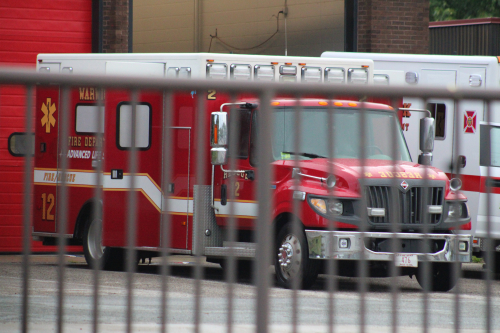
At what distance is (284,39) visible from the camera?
21.6 meters

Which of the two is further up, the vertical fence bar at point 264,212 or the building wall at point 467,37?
the building wall at point 467,37

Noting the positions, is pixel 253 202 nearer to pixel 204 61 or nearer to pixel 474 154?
pixel 474 154

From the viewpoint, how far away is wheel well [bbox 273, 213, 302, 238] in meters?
3.99

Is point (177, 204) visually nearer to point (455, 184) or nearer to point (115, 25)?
point (455, 184)

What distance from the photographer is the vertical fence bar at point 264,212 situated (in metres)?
3.77

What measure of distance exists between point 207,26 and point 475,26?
→ 881 centimetres

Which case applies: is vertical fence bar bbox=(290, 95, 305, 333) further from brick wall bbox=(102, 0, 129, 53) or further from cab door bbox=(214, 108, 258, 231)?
brick wall bbox=(102, 0, 129, 53)

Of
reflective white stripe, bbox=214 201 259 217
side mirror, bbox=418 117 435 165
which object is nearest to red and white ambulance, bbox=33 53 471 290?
reflective white stripe, bbox=214 201 259 217

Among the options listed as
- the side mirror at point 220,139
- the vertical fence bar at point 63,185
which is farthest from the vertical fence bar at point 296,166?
the vertical fence bar at point 63,185

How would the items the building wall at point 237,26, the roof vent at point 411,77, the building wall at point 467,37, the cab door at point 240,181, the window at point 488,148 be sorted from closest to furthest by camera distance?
the cab door at point 240,181, the window at point 488,148, the roof vent at point 411,77, the building wall at point 237,26, the building wall at point 467,37

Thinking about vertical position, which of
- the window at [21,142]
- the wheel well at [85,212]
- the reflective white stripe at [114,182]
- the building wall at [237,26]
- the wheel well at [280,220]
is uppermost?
the building wall at [237,26]

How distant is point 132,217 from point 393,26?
13.9 metres

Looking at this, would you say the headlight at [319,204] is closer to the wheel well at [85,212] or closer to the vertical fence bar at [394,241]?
the vertical fence bar at [394,241]

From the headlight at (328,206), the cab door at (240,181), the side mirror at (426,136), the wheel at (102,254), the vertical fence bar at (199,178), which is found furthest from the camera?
the side mirror at (426,136)
